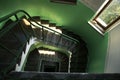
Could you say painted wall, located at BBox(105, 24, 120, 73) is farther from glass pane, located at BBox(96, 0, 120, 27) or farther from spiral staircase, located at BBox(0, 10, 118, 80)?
spiral staircase, located at BBox(0, 10, 118, 80)

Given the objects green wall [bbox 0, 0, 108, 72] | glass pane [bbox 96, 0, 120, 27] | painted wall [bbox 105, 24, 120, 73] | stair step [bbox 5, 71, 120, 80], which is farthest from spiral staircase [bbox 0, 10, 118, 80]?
glass pane [bbox 96, 0, 120, 27]

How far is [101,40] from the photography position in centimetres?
613

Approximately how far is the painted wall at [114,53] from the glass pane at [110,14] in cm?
36

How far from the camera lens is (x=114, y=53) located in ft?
15.9

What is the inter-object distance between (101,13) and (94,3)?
448 mm

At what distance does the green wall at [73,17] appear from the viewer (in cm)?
567

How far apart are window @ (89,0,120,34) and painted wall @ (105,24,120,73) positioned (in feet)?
0.91

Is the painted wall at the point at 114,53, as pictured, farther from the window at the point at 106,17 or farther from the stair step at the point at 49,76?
the stair step at the point at 49,76

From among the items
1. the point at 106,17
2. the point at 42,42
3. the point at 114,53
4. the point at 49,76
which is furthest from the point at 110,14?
the point at 49,76

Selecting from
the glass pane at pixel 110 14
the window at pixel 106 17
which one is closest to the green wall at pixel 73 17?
the window at pixel 106 17

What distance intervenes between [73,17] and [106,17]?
133 centimetres

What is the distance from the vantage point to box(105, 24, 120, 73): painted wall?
459 centimetres

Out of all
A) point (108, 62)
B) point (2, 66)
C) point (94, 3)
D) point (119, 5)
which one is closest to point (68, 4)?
point (94, 3)

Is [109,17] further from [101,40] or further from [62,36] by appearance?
[62,36]
